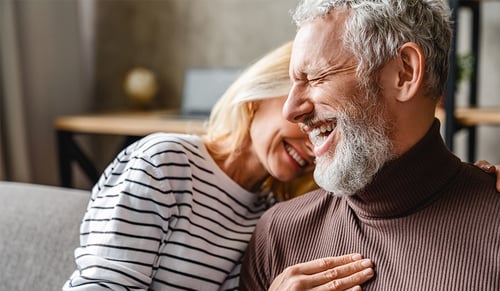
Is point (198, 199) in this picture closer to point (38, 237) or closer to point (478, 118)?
point (38, 237)

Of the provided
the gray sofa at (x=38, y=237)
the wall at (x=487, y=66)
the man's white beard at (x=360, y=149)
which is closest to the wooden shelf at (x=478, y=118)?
the wall at (x=487, y=66)

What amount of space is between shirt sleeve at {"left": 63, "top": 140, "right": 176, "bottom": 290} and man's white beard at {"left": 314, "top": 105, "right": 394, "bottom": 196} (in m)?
0.36

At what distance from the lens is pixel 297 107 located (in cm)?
115

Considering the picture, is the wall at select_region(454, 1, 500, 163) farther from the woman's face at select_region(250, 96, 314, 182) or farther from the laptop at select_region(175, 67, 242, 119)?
the woman's face at select_region(250, 96, 314, 182)

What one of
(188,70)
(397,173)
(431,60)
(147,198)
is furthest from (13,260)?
→ (188,70)

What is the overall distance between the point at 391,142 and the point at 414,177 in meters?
0.07

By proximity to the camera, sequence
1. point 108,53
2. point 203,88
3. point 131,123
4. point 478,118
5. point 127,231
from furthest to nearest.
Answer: point 108,53 → point 203,88 → point 131,123 → point 478,118 → point 127,231

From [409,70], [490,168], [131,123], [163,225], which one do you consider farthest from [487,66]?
[163,225]

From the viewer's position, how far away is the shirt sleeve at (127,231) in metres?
1.23

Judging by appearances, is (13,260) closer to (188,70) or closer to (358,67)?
(358,67)

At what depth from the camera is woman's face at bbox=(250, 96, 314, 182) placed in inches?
54.7

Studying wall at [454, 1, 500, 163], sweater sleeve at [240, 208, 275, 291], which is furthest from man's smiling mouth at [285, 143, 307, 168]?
wall at [454, 1, 500, 163]

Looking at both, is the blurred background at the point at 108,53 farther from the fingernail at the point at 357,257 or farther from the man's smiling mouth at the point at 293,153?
the fingernail at the point at 357,257

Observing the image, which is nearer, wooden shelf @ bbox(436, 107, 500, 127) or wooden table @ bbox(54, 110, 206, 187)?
wooden shelf @ bbox(436, 107, 500, 127)
